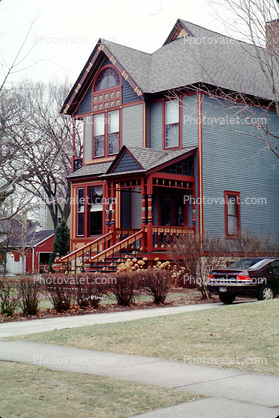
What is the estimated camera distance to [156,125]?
23.1 metres

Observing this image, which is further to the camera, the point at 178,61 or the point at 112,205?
the point at 178,61

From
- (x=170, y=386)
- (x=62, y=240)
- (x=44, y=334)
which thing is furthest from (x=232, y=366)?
(x=62, y=240)

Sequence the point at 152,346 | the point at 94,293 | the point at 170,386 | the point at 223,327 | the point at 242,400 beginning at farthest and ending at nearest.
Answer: the point at 94,293, the point at 223,327, the point at 152,346, the point at 170,386, the point at 242,400

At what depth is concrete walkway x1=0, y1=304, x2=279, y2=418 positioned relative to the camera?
16.8 ft

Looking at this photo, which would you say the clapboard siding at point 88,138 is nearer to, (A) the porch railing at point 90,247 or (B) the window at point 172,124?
(B) the window at point 172,124

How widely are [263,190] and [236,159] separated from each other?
7.73 ft

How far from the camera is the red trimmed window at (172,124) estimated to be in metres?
22.3

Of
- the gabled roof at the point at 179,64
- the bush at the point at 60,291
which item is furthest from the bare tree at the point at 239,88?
the bush at the point at 60,291

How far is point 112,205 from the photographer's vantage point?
847 inches

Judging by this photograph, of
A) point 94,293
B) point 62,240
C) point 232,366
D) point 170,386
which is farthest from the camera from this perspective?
point 62,240

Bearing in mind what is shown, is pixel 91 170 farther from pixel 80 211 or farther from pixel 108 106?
pixel 108 106

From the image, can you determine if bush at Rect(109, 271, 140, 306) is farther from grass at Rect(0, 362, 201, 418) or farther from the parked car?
grass at Rect(0, 362, 201, 418)

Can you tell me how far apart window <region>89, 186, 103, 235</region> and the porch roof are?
3590mm

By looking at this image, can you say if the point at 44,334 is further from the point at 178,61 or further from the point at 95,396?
the point at 178,61
